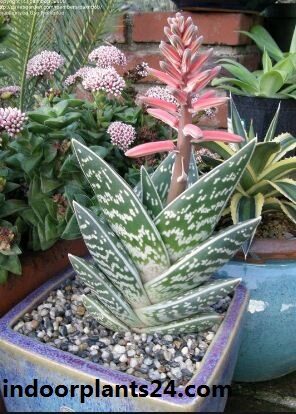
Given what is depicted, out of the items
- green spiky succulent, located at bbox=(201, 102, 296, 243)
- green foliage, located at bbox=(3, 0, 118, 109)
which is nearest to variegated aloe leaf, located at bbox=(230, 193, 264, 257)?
green spiky succulent, located at bbox=(201, 102, 296, 243)

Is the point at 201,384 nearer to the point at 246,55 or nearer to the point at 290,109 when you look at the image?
the point at 290,109

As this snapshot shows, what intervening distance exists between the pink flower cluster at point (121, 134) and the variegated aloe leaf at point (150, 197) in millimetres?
193

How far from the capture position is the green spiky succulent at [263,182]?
1.03 m

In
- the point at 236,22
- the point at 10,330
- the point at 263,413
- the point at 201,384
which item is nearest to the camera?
the point at 201,384

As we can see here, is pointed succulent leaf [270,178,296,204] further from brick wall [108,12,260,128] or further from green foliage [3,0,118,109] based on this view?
brick wall [108,12,260,128]

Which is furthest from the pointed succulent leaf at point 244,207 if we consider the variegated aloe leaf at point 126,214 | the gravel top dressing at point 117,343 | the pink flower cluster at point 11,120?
the pink flower cluster at point 11,120

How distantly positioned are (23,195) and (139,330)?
1.20ft

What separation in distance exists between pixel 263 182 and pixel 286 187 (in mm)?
58

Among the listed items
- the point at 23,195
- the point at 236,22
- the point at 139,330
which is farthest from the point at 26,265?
the point at 236,22

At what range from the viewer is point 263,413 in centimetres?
105

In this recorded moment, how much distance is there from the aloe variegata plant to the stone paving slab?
36 cm

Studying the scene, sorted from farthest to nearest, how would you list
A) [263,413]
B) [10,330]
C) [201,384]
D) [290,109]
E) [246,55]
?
1. [246,55]
2. [290,109]
3. [263,413]
4. [10,330]
5. [201,384]

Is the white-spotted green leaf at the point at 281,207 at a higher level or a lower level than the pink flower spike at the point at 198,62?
lower

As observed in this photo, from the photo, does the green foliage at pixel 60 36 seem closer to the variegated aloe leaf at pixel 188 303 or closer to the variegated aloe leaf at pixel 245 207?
the variegated aloe leaf at pixel 245 207
